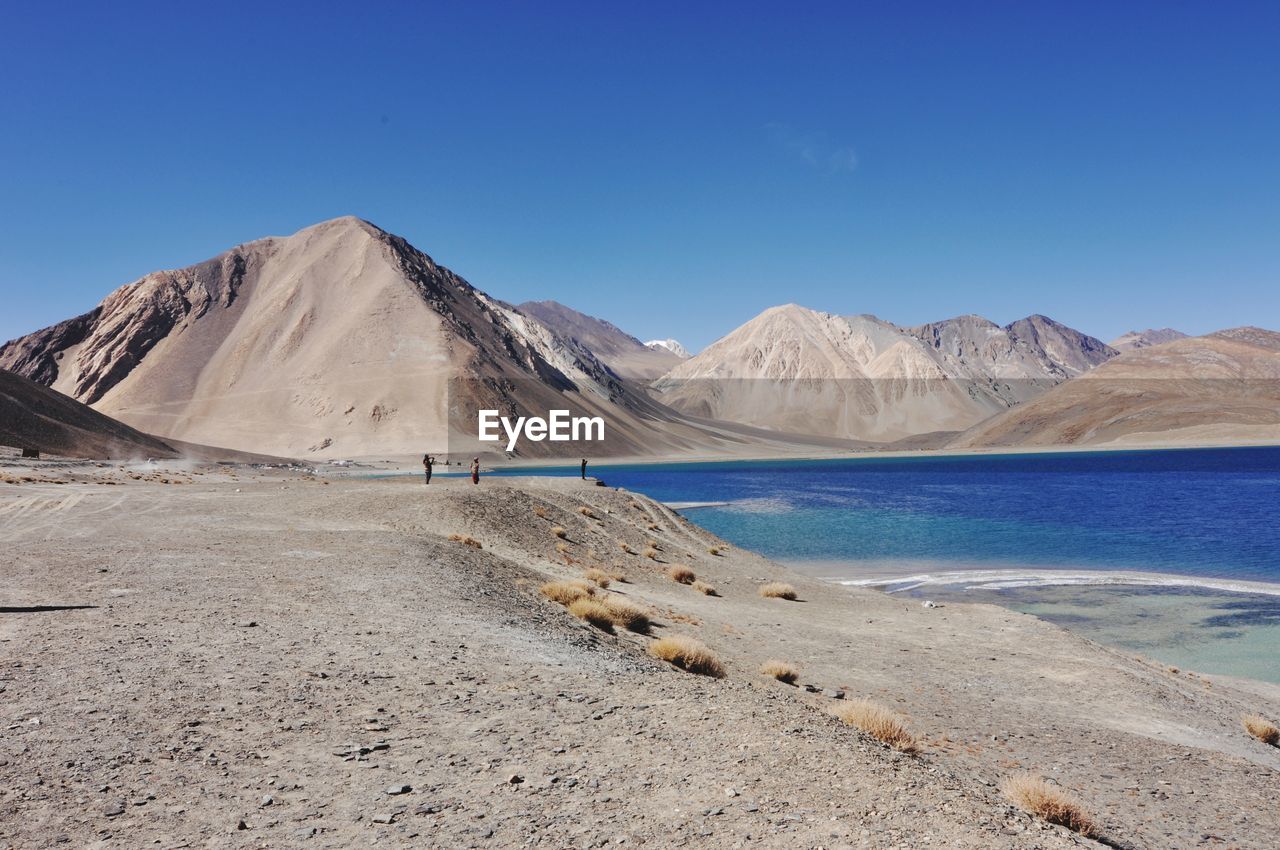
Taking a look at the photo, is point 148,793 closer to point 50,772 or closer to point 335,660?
point 50,772

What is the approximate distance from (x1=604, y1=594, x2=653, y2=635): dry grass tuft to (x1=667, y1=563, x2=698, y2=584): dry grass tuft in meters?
8.10

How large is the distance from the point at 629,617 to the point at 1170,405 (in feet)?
633

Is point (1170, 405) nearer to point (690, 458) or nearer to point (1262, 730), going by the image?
point (690, 458)

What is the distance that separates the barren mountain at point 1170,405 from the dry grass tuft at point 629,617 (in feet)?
570

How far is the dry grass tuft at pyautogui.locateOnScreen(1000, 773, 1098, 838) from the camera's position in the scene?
287 inches

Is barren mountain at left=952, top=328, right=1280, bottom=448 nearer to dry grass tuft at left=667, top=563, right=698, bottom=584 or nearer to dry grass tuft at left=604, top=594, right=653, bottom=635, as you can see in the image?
dry grass tuft at left=667, top=563, right=698, bottom=584

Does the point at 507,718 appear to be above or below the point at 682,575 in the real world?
above

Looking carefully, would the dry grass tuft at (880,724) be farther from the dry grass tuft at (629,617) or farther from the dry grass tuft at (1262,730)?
the dry grass tuft at (1262,730)

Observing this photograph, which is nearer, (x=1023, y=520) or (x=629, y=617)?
(x=629, y=617)

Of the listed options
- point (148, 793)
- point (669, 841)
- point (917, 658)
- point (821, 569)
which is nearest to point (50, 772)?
point (148, 793)

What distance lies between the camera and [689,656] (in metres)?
11.8

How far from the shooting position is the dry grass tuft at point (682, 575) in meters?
23.2

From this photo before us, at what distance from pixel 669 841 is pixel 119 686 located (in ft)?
19.4

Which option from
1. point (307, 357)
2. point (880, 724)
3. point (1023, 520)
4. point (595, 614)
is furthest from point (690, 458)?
point (880, 724)
